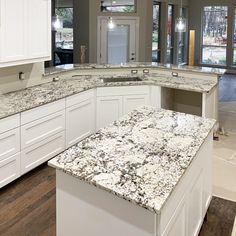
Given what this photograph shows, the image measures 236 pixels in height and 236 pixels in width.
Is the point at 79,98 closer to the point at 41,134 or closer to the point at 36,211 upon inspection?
the point at 41,134

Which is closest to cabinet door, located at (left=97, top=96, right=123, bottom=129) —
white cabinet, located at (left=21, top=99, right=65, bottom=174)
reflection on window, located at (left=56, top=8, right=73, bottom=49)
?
white cabinet, located at (left=21, top=99, right=65, bottom=174)

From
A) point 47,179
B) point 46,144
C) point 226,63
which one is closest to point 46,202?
point 47,179

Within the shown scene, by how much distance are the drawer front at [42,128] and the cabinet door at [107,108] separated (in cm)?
87

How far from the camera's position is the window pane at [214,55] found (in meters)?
13.3

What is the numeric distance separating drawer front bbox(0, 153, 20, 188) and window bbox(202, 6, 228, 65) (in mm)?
11268

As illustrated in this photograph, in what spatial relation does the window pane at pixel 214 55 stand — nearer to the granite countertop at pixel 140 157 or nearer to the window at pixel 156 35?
the window at pixel 156 35

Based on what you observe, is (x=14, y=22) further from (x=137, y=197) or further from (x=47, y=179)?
(x=137, y=197)

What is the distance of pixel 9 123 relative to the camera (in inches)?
131

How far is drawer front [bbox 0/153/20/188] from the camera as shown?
3.37 meters

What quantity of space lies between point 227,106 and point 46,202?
5.35 meters

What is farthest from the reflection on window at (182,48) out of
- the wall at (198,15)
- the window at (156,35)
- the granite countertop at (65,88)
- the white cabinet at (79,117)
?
the white cabinet at (79,117)

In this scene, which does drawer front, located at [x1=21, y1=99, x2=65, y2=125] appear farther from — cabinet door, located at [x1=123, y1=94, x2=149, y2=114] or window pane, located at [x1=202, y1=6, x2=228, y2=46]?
window pane, located at [x1=202, y1=6, x2=228, y2=46]

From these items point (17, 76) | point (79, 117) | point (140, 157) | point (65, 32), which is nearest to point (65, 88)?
point (79, 117)

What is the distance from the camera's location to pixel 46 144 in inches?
156
